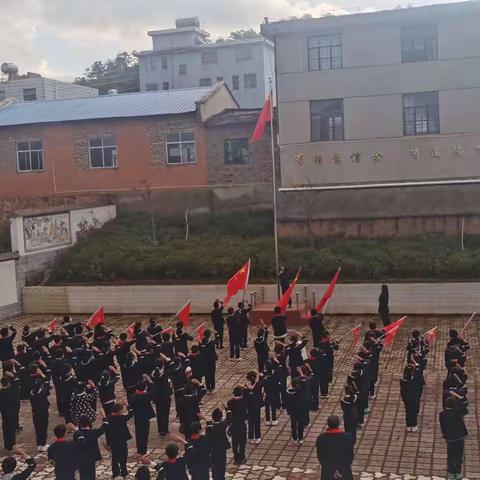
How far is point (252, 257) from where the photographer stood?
79.0 feet

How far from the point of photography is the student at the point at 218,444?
954cm

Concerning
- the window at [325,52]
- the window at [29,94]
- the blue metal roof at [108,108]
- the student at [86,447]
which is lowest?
the student at [86,447]

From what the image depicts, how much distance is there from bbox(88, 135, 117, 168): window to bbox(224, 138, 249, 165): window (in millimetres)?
5169

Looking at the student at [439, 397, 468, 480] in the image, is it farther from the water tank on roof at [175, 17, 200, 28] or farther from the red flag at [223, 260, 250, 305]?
Result: the water tank on roof at [175, 17, 200, 28]

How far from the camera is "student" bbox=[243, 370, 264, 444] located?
11266mm

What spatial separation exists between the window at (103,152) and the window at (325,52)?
400 inches

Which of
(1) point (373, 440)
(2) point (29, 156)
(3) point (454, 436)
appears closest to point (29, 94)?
(2) point (29, 156)

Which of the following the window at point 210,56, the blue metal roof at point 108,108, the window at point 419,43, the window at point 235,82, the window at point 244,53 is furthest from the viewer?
the window at point 210,56

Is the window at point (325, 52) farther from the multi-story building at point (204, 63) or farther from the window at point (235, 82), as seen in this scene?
the window at point (235, 82)

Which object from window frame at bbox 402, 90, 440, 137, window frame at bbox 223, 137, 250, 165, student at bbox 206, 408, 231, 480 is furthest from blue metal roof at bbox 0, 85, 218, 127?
student at bbox 206, 408, 231, 480

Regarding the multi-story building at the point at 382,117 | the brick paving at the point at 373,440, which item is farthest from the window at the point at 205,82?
the brick paving at the point at 373,440

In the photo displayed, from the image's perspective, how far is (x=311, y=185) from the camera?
2683 centimetres

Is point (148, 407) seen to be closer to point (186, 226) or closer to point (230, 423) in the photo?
point (230, 423)

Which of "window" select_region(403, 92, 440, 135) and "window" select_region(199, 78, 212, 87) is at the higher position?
"window" select_region(199, 78, 212, 87)
